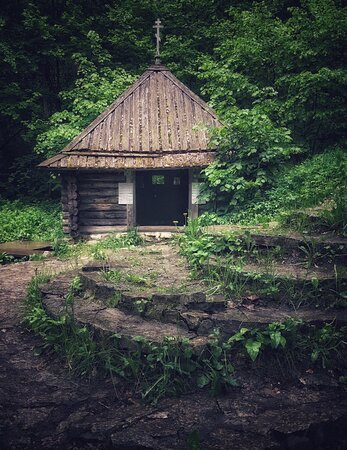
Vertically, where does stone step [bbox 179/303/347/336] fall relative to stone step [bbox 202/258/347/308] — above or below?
below

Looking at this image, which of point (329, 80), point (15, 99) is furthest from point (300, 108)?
point (15, 99)

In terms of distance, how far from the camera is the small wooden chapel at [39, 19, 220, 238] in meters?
9.63

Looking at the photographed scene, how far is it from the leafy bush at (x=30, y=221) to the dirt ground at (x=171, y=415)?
7.22 metres

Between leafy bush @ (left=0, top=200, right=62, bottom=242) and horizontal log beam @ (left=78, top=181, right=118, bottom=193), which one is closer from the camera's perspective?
horizontal log beam @ (left=78, top=181, right=118, bottom=193)

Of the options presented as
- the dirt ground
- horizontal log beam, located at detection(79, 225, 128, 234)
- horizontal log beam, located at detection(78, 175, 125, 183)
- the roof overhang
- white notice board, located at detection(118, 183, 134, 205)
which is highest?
the roof overhang

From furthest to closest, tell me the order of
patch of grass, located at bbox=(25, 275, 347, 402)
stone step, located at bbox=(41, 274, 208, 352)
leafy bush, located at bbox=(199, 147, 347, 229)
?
1. leafy bush, located at bbox=(199, 147, 347, 229)
2. stone step, located at bbox=(41, 274, 208, 352)
3. patch of grass, located at bbox=(25, 275, 347, 402)

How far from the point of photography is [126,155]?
985 centimetres

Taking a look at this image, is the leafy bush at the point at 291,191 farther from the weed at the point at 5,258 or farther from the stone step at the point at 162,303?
the weed at the point at 5,258

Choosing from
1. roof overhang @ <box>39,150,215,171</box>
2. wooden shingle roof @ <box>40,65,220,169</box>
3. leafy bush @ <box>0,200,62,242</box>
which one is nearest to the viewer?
roof overhang @ <box>39,150,215,171</box>

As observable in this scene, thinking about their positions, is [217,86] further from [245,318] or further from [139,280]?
[245,318]

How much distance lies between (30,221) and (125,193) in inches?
156

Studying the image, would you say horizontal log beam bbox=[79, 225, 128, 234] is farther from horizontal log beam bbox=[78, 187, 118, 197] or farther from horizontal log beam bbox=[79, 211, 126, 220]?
horizontal log beam bbox=[78, 187, 118, 197]

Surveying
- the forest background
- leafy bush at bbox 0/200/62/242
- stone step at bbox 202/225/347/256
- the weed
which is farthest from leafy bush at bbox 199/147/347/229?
leafy bush at bbox 0/200/62/242

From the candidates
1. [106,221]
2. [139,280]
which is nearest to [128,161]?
[106,221]
